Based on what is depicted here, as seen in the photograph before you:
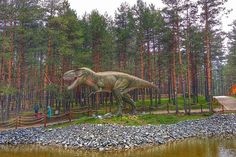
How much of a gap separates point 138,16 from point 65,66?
10.4 metres

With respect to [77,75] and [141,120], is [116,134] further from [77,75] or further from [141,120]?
[77,75]

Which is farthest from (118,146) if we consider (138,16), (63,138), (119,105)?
(138,16)

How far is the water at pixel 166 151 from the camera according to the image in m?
14.6

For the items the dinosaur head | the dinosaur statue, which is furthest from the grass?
the dinosaur head

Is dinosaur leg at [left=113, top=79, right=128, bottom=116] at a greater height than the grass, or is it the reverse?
dinosaur leg at [left=113, top=79, right=128, bottom=116]

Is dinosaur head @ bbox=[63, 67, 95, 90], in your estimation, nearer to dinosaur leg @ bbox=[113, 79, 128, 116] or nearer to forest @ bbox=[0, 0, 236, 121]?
dinosaur leg @ bbox=[113, 79, 128, 116]

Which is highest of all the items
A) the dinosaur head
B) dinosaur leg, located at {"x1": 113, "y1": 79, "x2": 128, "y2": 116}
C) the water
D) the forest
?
the forest

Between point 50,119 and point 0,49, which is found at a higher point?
point 0,49

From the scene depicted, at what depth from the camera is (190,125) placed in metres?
23.0

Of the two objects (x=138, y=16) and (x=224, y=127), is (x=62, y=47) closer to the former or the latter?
(x=138, y=16)

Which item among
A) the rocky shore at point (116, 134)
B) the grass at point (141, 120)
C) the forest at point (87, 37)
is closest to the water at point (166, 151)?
the rocky shore at point (116, 134)

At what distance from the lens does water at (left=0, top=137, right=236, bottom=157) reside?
14.6m

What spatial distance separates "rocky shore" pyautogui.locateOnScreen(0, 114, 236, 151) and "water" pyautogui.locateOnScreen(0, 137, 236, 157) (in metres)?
1.08

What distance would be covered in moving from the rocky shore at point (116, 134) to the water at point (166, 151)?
42.4 inches
